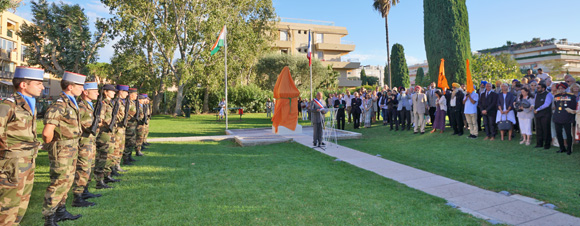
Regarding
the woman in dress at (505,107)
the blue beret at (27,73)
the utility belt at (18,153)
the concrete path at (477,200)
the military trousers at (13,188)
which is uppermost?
the blue beret at (27,73)

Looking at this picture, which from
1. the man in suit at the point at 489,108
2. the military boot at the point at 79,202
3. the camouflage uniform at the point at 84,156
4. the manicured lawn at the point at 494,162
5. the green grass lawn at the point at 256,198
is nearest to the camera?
the green grass lawn at the point at 256,198

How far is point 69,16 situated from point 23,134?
3430 cm

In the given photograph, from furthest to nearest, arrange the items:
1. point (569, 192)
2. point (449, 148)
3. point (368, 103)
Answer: point (368, 103) < point (449, 148) < point (569, 192)

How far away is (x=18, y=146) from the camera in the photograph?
10.8 ft

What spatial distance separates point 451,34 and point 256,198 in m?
22.3

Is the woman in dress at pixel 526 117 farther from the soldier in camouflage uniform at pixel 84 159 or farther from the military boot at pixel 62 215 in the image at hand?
the military boot at pixel 62 215

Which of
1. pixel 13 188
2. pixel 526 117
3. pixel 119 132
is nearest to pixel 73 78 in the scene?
pixel 13 188

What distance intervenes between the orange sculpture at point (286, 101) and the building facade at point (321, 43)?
43.0 metres

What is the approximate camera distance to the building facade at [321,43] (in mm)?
55688

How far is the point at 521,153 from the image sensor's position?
8.53 m

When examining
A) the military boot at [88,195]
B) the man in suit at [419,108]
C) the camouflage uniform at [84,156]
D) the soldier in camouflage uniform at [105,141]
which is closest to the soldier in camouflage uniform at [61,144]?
the camouflage uniform at [84,156]

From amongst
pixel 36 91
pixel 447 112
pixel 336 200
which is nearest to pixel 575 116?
pixel 447 112

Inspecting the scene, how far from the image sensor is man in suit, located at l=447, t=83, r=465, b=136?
11.7 m

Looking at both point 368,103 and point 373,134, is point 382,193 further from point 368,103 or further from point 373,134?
point 368,103
